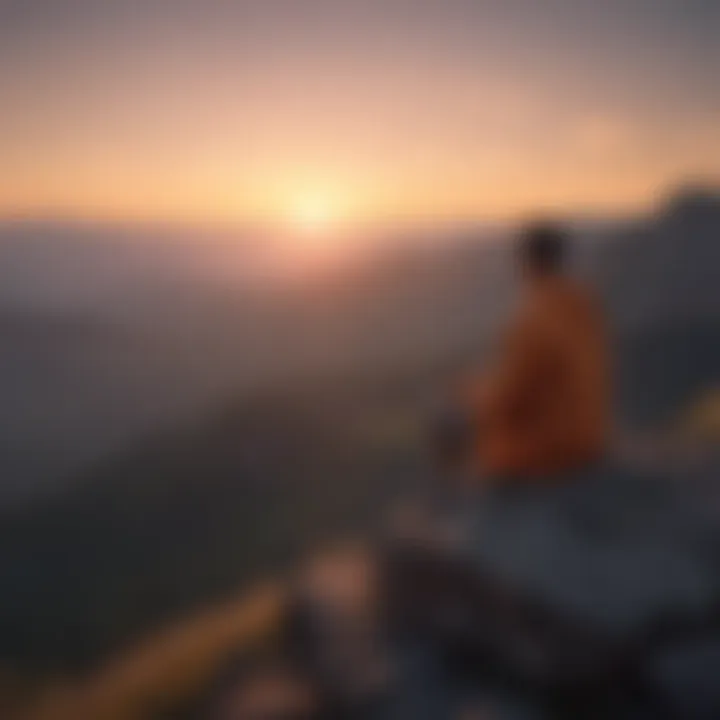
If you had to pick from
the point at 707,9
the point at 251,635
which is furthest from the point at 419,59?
the point at 251,635

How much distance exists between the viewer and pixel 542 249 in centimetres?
159

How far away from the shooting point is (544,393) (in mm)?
1580

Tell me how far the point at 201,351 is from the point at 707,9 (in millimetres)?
1061

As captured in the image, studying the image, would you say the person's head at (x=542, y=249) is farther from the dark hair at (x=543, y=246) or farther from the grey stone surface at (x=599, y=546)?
the grey stone surface at (x=599, y=546)

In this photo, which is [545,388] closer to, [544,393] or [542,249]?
[544,393]

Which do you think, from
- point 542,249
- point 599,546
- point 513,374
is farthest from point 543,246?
point 599,546

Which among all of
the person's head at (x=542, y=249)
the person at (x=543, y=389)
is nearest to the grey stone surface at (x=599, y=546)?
the person at (x=543, y=389)

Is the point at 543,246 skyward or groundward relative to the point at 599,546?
skyward

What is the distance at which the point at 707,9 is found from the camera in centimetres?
177

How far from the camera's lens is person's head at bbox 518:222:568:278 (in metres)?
1.59

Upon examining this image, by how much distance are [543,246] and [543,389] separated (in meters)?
0.23

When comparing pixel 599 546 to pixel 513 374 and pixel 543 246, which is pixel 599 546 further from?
pixel 543 246

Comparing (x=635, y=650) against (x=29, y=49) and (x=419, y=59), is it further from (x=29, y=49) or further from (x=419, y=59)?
(x=29, y=49)

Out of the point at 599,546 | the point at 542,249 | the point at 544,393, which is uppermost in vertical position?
the point at 542,249
